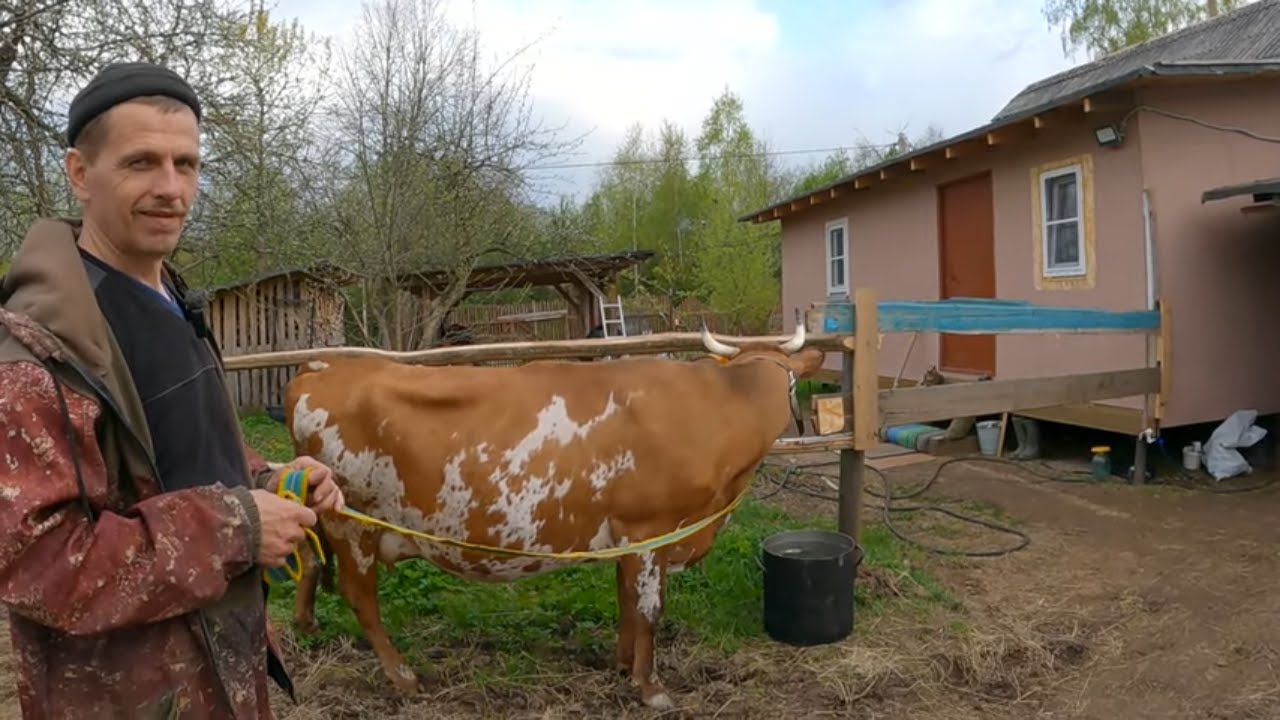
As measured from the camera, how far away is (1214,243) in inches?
326

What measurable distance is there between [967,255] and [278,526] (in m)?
10.6

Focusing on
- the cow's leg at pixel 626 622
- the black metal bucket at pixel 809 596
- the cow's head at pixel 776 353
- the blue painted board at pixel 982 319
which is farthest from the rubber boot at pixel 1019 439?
the cow's leg at pixel 626 622

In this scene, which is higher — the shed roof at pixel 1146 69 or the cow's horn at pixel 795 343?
the shed roof at pixel 1146 69

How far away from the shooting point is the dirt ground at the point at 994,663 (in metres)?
3.97

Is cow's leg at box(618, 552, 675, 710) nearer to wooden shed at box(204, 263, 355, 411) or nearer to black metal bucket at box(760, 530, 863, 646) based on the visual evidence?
black metal bucket at box(760, 530, 863, 646)

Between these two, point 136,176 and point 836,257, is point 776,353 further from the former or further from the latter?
point 836,257

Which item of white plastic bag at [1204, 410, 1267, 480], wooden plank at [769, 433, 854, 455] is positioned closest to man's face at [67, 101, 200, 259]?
wooden plank at [769, 433, 854, 455]

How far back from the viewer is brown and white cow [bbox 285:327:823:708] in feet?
13.2

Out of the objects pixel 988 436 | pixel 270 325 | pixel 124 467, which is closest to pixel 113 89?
pixel 124 467

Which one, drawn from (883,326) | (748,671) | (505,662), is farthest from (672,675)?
(883,326)

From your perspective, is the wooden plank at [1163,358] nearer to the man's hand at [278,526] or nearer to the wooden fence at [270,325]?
the man's hand at [278,526]

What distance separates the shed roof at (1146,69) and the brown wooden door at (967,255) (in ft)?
2.08

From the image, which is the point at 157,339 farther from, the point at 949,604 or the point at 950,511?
the point at 950,511

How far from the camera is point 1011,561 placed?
5.99 m
